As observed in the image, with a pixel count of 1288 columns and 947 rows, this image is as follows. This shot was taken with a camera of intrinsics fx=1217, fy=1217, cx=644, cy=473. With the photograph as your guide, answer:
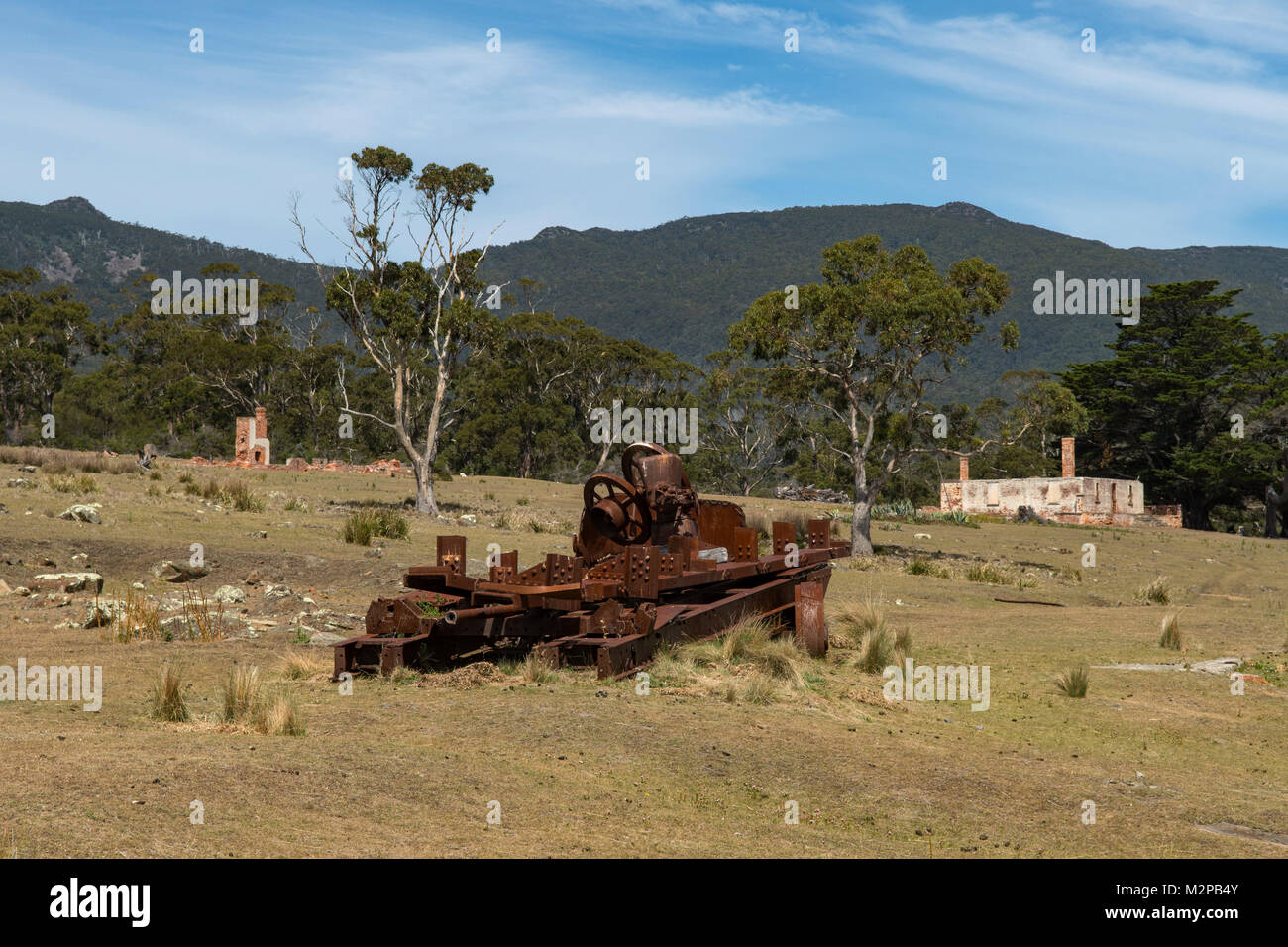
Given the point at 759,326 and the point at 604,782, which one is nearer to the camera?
the point at 604,782

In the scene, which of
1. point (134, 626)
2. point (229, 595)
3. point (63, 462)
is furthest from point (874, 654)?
point (63, 462)

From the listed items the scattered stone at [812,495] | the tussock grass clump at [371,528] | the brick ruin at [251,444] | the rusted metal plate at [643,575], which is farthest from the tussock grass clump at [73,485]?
the scattered stone at [812,495]

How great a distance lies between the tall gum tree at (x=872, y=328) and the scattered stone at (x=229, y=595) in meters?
15.5

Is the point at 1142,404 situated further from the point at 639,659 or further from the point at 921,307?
the point at 639,659

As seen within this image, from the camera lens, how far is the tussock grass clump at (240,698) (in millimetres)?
7691

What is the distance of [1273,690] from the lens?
11547 mm

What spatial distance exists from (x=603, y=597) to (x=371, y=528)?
1220 cm

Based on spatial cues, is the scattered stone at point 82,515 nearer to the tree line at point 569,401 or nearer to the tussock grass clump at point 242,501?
the tussock grass clump at point 242,501

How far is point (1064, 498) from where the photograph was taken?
4731 cm

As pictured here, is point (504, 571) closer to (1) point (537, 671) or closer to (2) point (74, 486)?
(1) point (537, 671)

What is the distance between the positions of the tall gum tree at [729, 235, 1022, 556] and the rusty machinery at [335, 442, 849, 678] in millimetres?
16238

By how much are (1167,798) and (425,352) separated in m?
31.8

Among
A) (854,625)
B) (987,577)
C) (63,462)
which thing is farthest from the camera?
(63,462)

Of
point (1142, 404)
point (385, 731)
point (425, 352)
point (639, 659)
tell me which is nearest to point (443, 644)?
point (639, 659)
